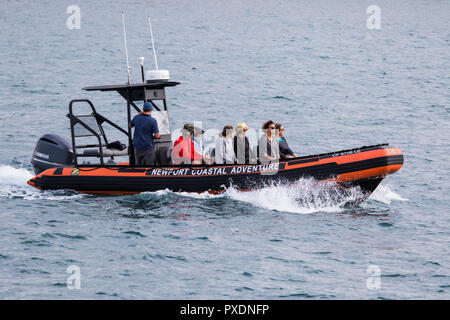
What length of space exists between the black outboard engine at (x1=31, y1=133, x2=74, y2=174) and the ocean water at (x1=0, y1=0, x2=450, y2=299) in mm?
580

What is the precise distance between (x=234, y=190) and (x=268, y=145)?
1.04 m

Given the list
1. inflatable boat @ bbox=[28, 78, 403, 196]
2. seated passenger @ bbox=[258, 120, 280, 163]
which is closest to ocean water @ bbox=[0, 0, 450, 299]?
inflatable boat @ bbox=[28, 78, 403, 196]

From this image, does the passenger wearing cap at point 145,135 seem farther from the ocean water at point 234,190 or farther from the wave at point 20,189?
the wave at point 20,189

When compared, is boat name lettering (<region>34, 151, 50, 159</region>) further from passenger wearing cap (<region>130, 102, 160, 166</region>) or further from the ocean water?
passenger wearing cap (<region>130, 102, 160, 166</region>)

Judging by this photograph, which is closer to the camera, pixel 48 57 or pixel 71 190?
pixel 71 190

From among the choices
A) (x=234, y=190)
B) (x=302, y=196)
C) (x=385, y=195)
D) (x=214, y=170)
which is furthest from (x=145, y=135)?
(x=385, y=195)

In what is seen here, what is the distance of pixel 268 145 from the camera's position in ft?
41.5

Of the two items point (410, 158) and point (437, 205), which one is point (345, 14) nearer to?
point (410, 158)

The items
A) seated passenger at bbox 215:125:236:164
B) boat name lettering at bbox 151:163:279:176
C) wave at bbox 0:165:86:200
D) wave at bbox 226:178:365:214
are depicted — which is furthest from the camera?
wave at bbox 0:165:86:200

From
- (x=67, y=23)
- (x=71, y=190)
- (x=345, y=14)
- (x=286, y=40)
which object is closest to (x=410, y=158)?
(x=71, y=190)

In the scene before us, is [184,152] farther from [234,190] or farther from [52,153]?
[52,153]

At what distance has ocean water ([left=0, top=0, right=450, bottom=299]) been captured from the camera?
30.8 ft

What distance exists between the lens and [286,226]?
1141cm

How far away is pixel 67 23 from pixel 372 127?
2930 cm
